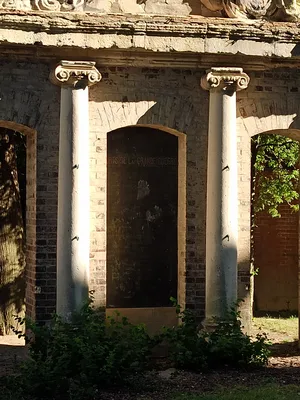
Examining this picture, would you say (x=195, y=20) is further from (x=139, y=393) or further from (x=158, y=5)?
(x=139, y=393)

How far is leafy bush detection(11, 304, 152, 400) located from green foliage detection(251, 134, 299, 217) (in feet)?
23.9

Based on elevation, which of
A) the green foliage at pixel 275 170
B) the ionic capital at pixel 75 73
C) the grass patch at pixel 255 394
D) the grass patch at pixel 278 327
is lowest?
the grass patch at pixel 255 394

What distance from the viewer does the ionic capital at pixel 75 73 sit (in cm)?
1033

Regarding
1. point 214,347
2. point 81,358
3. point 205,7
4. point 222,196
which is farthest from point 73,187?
point 205,7

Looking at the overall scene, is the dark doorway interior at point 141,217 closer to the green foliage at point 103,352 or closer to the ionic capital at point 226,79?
the green foliage at point 103,352

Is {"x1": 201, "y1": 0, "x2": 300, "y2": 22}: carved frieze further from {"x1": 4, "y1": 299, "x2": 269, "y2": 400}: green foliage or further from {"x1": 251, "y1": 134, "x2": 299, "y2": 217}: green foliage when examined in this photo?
{"x1": 251, "y1": 134, "x2": 299, "y2": 217}: green foliage

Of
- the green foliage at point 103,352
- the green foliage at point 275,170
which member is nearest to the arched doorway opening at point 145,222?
the green foliage at point 103,352

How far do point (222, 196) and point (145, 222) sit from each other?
1162 mm

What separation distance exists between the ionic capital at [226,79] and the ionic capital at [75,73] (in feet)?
4.68

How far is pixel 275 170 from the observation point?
56.2 ft

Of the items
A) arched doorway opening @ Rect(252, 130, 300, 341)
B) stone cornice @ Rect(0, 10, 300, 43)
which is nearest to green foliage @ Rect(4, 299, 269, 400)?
stone cornice @ Rect(0, 10, 300, 43)

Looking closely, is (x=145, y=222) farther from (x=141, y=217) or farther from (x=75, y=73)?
(x=75, y=73)

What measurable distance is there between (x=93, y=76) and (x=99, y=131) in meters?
0.74

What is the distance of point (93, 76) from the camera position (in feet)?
34.2
